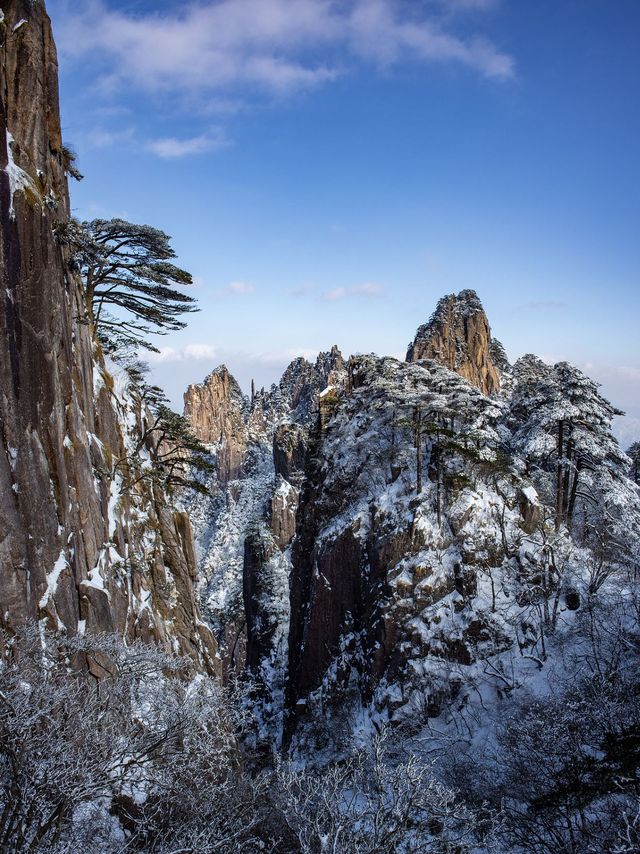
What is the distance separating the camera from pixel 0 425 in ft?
42.5

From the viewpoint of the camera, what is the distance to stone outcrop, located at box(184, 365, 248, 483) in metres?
115

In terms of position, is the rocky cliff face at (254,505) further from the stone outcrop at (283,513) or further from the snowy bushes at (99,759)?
the snowy bushes at (99,759)

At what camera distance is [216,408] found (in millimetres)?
124375

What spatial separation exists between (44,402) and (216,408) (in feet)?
366

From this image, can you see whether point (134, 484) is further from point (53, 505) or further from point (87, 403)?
point (53, 505)

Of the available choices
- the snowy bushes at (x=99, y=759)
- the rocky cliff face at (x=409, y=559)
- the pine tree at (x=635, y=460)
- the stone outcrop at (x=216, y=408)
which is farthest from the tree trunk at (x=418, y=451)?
the stone outcrop at (x=216, y=408)

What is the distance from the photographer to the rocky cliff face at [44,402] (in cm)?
1322

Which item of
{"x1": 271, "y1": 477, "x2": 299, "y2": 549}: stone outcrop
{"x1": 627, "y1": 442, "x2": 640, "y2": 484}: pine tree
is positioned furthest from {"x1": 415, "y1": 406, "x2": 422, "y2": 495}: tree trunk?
{"x1": 271, "y1": 477, "x2": 299, "y2": 549}: stone outcrop

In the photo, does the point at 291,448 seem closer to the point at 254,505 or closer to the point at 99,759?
the point at 254,505

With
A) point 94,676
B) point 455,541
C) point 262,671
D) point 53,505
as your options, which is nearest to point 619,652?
point 455,541

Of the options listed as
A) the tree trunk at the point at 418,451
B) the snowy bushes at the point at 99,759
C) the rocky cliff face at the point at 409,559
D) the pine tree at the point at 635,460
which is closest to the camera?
the snowy bushes at the point at 99,759

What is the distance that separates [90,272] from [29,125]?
632 cm

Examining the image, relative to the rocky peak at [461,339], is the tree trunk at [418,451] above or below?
below

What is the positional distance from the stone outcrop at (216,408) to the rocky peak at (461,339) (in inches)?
2376
